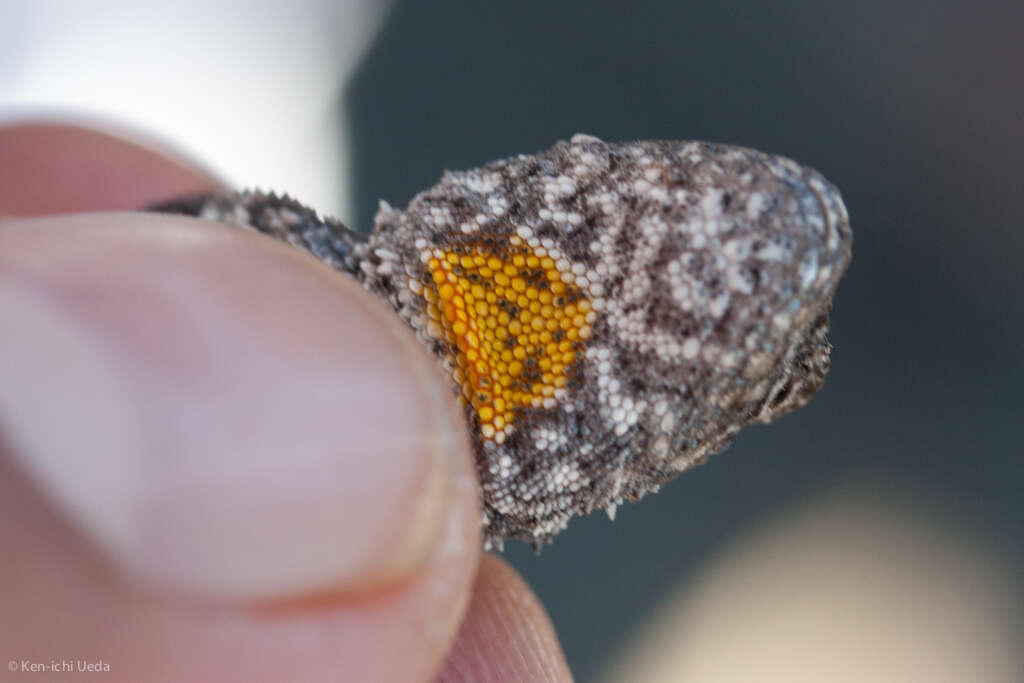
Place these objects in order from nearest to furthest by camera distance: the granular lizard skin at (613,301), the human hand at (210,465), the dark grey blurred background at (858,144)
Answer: the human hand at (210,465) < the granular lizard skin at (613,301) < the dark grey blurred background at (858,144)

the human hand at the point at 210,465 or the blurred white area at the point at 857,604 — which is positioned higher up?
the human hand at the point at 210,465

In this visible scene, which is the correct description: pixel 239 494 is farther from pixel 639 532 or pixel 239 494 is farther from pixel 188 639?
pixel 639 532

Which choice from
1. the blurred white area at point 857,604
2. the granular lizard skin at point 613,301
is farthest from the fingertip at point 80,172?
the blurred white area at point 857,604

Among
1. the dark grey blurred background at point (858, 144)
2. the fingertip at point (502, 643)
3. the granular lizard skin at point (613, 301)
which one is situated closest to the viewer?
the granular lizard skin at point (613, 301)

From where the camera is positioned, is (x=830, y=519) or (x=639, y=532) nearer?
(x=830, y=519)

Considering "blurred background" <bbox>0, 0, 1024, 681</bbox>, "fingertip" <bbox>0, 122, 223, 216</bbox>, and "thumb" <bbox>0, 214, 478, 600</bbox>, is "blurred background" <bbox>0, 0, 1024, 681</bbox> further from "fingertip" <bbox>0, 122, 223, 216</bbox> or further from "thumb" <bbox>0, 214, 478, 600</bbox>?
"thumb" <bbox>0, 214, 478, 600</bbox>

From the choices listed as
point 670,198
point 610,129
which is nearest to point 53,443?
point 670,198

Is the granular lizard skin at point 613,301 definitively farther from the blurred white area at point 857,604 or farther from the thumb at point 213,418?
the blurred white area at point 857,604
